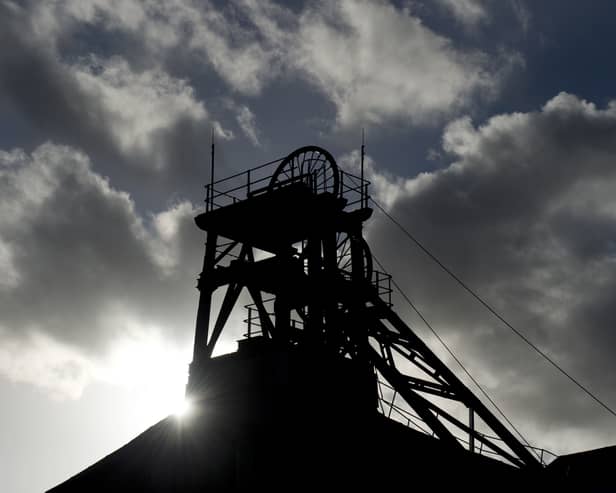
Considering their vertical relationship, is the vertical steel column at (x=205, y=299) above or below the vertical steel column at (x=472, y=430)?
above

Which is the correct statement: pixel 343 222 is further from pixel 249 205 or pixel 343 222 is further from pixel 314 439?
pixel 314 439

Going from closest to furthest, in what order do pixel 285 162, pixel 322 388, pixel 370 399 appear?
pixel 322 388 → pixel 370 399 → pixel 285 162

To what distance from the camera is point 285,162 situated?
30750 millimetres

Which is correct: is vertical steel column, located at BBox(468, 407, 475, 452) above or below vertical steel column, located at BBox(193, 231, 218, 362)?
below

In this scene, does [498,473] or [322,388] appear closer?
[322,388]

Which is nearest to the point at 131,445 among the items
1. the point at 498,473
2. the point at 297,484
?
the point at 297,484

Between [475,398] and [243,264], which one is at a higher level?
[243,264]

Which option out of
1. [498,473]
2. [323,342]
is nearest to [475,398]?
[498,473]

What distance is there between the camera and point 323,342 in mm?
28078

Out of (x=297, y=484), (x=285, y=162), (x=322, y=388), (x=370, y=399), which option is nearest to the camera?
(x=297, y=484)

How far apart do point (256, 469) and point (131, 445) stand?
15.3 ft

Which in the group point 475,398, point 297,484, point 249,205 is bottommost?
point 297,484

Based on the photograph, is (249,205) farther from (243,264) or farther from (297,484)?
(297,484)

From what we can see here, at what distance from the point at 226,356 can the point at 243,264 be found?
3231mm
